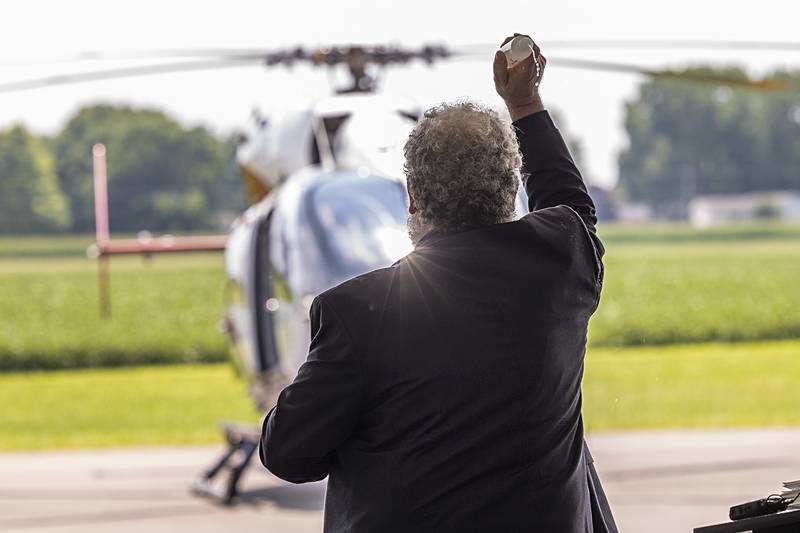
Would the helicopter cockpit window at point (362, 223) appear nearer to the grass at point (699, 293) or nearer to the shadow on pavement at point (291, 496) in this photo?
the shadow on pavement at point (291, 496)

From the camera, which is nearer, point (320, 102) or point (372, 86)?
point (320, 102)

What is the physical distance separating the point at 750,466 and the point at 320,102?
12.5 ft

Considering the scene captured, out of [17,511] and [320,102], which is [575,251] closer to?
[320,102]

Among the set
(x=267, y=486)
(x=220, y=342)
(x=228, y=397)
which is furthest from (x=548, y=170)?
(x=220, y=342)

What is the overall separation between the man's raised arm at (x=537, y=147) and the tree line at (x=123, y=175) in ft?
98.6

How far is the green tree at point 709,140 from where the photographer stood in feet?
131

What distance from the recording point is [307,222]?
4.50 m

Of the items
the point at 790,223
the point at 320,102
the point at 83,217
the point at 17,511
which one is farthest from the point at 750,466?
the point at 790,223

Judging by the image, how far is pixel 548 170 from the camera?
5.52ft

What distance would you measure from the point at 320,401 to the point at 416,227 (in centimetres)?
29

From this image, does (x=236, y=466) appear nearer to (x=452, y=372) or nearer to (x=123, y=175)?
(x=452, y=372)

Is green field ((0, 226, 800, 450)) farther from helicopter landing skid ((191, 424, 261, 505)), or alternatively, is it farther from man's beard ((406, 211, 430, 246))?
helicopter landing skid ((191, 424, 261, 505))

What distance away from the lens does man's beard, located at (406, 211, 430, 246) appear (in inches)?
60.4

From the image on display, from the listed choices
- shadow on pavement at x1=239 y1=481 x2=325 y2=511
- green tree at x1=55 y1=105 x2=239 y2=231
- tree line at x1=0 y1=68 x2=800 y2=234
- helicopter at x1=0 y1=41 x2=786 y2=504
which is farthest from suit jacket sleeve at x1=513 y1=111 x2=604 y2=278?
green tree at x1=55 y1=105 x2=239 y2=231
